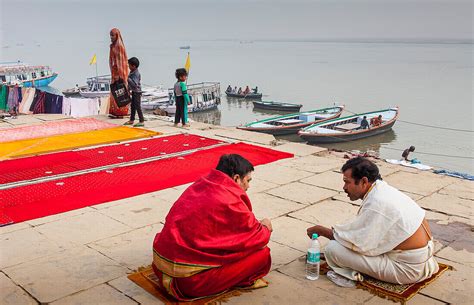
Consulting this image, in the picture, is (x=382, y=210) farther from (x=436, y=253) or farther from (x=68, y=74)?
(x=68, y=74)

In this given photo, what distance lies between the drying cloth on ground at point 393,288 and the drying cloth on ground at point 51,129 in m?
6.75

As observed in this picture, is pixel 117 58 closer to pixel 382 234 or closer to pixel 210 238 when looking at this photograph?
pixel 210 238

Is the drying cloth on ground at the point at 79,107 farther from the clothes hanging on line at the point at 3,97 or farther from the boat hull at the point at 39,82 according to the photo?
the boat hull at the point at 39,82

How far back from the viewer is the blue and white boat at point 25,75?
38312 millimetres

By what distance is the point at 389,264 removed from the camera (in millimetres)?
3242

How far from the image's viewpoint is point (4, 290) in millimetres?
3326

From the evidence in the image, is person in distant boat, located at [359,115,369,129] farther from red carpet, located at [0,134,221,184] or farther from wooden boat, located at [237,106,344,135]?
red carpet, located at [0,134,221,184]

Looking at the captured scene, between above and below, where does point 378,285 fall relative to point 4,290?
above

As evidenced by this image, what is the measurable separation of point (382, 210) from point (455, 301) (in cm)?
82

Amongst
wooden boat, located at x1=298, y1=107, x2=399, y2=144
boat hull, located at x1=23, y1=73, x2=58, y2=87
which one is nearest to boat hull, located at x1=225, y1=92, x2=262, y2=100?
wooden boat, located at x1=298, y1=107, x2=399, y2=144

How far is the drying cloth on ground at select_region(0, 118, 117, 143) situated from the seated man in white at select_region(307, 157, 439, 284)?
6643 mm

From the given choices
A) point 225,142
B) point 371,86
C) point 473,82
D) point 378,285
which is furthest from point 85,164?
point 473,82

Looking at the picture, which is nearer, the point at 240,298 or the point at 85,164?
the point at 240,298

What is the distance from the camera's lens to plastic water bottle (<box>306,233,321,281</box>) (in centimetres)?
342
